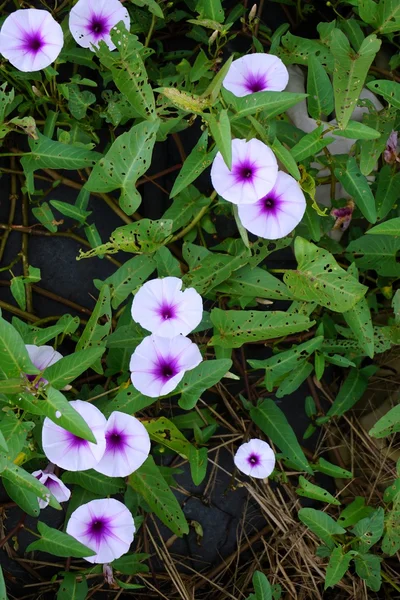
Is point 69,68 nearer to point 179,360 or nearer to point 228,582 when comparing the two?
point 179,360

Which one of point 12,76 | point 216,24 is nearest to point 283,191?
point 216,24

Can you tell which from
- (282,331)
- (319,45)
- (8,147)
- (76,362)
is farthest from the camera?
(8,147)

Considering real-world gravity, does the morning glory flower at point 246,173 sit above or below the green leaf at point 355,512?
above

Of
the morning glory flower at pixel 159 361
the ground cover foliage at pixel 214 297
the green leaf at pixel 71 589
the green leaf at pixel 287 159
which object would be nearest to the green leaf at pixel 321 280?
the ground cover foliage at pixel 214 297

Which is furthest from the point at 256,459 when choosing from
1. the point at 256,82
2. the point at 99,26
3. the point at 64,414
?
the point at 99,26

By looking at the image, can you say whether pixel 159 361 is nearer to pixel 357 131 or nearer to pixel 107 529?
pixel 107 529

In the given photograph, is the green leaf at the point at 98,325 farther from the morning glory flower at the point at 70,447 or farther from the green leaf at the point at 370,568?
the green leaf at the point at 370,568

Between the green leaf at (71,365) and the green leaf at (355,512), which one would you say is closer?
the green leaf at (71,365)
